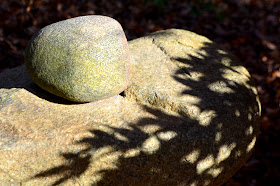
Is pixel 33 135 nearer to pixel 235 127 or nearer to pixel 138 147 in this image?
pixel 138 147

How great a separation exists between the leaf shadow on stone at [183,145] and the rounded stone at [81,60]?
15.7 inches

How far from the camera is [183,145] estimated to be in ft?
8.80

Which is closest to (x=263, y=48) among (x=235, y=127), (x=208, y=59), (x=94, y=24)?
(x=208, y=59)

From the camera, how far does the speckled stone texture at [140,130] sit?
8.34 feet

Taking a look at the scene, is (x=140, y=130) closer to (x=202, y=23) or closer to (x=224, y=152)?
(x=224, y=152)

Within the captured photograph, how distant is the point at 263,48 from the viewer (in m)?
6.13

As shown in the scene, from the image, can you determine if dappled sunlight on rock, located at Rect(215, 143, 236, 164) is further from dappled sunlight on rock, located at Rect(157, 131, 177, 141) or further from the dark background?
the dark background

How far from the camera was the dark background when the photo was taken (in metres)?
5.38

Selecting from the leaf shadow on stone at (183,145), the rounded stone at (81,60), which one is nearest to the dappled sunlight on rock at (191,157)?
the leaf shadow on stone at (183,145)

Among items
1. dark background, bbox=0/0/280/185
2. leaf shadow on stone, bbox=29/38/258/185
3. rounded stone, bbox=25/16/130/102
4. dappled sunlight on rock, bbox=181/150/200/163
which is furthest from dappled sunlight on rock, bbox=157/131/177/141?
dark background, bbox=0/0/280/185

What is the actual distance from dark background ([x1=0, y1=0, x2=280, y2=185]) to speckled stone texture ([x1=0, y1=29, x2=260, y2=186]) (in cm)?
174

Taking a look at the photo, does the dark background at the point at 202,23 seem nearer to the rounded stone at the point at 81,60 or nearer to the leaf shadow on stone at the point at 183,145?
the leaf shadow on stone at the point at 183,145

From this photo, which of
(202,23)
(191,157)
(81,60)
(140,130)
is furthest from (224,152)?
(202,23)

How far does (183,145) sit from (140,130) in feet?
1.23
